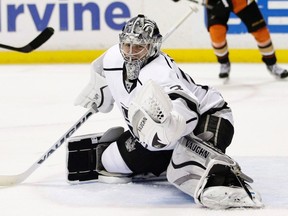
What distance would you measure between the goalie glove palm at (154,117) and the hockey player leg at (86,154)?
54 centimetres

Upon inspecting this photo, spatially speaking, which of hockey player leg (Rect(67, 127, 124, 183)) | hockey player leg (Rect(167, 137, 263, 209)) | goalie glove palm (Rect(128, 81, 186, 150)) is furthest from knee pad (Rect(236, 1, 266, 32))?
goalie glove palm (Rect(128, 81, 186, 150))

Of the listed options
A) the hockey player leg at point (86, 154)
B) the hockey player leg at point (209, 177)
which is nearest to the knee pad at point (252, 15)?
the hockey player leg at point (86, 154)

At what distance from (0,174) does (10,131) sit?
894 millimetres

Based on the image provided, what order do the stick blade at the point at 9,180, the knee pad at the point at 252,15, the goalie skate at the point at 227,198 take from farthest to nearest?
the knee pad at the point at 252,15
the stick blade at the point at 9,180
the goalie skate at the point at 227,198

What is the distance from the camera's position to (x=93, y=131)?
12.4 ft

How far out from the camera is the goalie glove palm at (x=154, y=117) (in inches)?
84.9

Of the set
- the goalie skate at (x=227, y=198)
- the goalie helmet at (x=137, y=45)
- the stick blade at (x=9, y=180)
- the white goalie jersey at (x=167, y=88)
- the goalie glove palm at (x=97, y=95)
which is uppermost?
the goalie helmet at (x=137, y=45)

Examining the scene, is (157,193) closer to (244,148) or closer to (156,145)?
(156,145)

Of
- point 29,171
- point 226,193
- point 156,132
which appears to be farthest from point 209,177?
point 29,171

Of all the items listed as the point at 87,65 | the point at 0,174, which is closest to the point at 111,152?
the point at 0,174

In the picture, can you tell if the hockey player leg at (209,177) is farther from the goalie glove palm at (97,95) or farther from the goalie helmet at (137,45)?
the goalie glove palm at (97,95)

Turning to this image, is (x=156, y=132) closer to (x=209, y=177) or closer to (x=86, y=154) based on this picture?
(x=209, y=177)

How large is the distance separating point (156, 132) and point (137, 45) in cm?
41

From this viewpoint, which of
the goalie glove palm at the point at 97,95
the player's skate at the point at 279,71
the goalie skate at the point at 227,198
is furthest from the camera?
the player's skate at the point at 279,71
